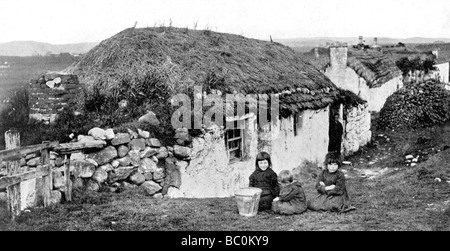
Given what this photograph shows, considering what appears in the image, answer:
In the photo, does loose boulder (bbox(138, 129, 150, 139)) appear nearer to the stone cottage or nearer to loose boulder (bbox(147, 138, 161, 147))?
loose boulder (bbox(147, 138, 161, 147))

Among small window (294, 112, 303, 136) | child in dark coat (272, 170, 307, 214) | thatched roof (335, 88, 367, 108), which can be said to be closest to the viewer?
child in dark coat (272, 170, 307, 214)

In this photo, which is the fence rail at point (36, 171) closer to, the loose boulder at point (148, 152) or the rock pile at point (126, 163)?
the rock pile at point (126, 163)

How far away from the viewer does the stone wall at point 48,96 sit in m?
9.96

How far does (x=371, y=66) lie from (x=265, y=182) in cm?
2014

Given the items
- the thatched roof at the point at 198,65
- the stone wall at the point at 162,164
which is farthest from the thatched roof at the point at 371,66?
the stone wall at the point at 162,164

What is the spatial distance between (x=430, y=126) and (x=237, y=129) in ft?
45.4

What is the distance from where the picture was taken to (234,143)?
12344mm

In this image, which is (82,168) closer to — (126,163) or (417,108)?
(126,163)

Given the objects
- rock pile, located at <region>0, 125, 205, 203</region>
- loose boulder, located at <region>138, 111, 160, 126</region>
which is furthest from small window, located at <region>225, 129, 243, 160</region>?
loose boulder, located at <region>138, 111, 160, 126</region>

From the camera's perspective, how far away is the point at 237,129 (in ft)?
40.7

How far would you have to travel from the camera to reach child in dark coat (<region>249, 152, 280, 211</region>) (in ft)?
25.9

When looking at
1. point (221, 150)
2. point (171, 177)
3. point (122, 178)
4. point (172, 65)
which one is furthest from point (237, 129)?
point (122, 178)

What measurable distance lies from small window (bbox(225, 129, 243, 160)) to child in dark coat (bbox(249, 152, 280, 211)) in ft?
12.7
